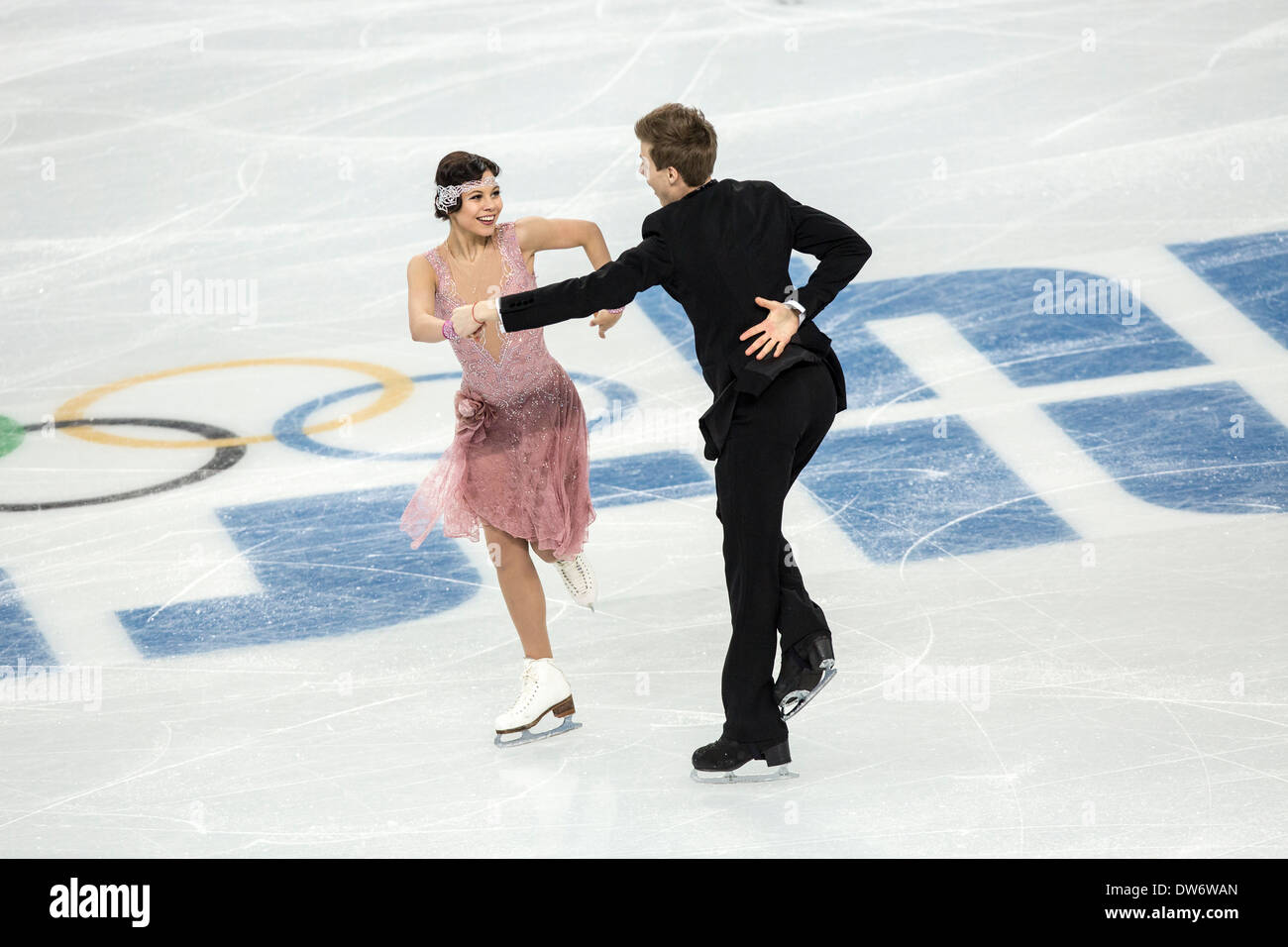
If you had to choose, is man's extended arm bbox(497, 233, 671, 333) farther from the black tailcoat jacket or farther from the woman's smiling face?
the woman's smiling face

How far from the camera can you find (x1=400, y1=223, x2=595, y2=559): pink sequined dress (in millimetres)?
5848

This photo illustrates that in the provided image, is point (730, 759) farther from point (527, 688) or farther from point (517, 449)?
point (517, 449)

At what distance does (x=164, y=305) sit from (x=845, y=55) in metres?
4.69

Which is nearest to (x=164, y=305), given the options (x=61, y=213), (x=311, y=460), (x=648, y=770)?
(x=61, y=213)

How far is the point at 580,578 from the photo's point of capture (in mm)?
6094

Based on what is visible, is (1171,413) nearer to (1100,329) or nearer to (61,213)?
(1100,329)

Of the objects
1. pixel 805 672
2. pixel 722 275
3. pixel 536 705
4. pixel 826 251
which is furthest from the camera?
pixel 536 705

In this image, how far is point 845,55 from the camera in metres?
12.4

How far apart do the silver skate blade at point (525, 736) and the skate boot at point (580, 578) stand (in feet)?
1.23

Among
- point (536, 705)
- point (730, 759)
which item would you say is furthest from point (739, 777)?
point (536, 705)

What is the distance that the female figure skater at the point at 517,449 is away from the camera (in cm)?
579

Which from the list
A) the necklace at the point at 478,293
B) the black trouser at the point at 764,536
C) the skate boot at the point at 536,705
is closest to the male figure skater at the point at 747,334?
the black trouser at the point at 764,536

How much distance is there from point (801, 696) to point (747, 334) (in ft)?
3.37

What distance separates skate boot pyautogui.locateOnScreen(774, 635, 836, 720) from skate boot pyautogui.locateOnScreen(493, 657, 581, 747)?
758 mm
